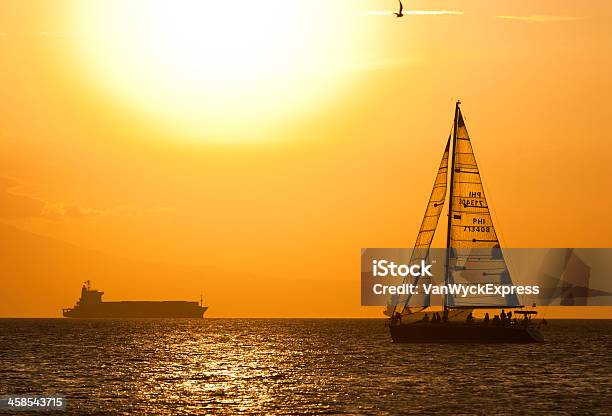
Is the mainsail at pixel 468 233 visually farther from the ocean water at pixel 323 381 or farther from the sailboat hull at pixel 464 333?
the ocean water at pixel 323 381

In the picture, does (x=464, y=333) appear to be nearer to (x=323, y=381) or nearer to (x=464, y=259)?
(x=464, y=259)

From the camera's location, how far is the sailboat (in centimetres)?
9750

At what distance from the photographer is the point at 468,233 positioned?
325ft

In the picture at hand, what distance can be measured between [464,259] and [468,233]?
235 centimetres

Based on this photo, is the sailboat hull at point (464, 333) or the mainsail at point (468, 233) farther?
the mainsail at point (468, 233)

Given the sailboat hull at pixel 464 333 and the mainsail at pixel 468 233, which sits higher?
the mainsail at pixel 468 233

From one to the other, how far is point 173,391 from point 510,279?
146ft

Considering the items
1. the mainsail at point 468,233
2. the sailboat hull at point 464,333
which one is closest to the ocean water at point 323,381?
the sailboat hull at point 464,333

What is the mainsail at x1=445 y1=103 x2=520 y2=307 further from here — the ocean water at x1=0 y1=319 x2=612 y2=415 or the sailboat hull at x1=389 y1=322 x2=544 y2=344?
the ocean water at x1=0 y1=319 x2=612 y2=415

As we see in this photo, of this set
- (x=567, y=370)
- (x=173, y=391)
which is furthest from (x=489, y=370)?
(x=173, y=391)

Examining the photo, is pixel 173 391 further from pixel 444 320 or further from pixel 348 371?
pixel 444 320

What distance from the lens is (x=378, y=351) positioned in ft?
375

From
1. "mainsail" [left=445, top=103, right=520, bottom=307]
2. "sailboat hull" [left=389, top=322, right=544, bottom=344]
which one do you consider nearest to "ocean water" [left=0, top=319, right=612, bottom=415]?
"sailboat hull" [left=389, top=322, right=544, bottom=344]

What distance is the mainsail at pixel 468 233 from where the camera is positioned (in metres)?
98.6
